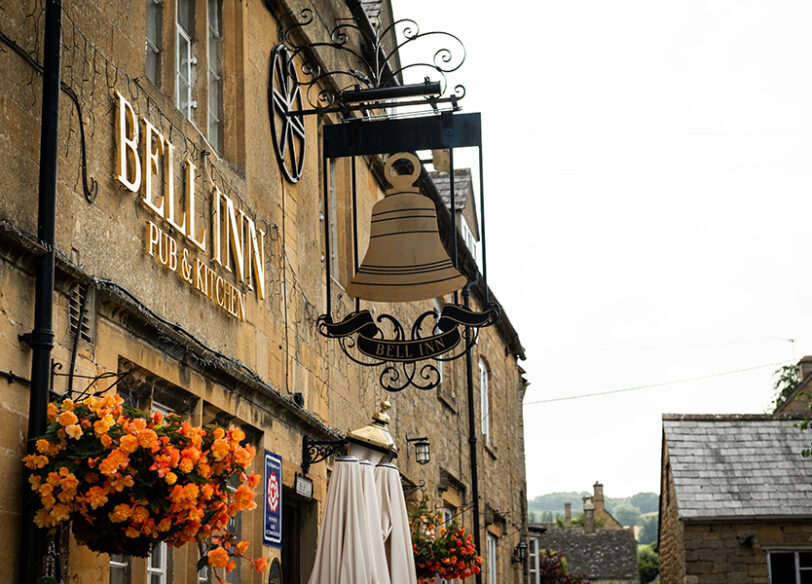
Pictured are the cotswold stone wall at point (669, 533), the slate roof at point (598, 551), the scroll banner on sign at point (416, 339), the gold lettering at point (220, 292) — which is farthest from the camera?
the slate roof at point (598, 551)

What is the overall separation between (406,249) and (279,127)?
214 centimetres

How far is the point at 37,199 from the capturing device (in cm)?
584

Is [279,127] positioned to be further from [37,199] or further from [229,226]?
[37,199]

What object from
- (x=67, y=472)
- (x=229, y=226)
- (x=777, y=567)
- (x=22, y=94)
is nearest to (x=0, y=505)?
(x=67, y=472)

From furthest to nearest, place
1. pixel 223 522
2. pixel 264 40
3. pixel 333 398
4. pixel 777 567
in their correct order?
pixel 777 567 < pixel 333 398 < pixel 264 40 < pixel 223 522

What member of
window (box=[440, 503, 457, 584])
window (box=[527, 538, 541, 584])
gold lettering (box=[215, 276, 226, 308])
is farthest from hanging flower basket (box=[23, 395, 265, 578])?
window (box=[527, 538, 541, 584])

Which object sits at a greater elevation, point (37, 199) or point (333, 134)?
point (333, 134)

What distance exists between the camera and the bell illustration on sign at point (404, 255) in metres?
8.24

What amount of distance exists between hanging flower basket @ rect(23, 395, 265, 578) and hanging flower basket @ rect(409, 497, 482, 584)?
684 cm

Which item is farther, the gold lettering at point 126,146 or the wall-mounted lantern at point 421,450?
the wall-mounted lantern at point 421,450

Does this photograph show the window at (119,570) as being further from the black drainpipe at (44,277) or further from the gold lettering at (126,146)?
the gold lettering at (126,146)

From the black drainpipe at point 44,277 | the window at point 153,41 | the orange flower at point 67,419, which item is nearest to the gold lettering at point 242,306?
the window at point 153,41

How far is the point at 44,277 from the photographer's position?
5.70 metres

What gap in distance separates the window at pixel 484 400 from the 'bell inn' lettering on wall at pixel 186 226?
1153 centimetres
